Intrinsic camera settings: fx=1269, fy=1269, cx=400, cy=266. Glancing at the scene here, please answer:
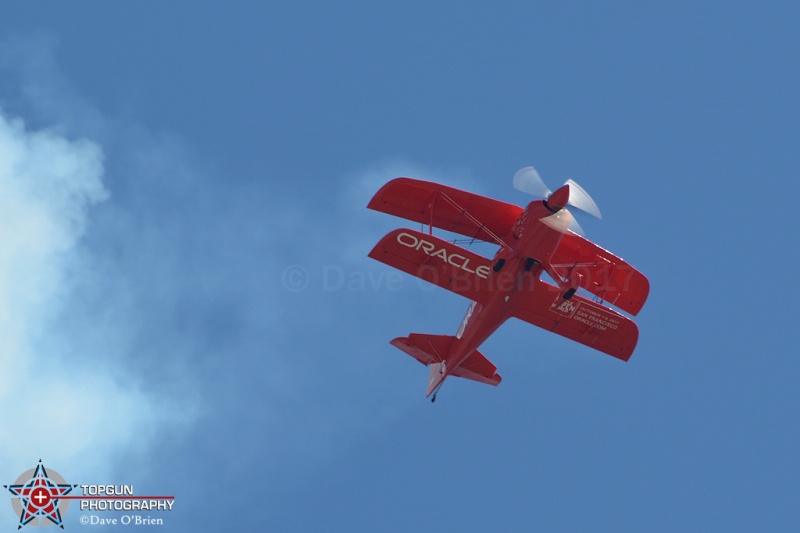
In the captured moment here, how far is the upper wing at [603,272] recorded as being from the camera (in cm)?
3672

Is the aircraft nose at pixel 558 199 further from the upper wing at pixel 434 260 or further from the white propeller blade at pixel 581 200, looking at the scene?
the upper wing at pixel 434 260

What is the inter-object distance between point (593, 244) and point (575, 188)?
3675 mm

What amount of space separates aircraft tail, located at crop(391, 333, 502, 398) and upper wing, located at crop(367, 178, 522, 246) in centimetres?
404

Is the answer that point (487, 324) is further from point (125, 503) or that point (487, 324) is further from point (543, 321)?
point (125, 503)

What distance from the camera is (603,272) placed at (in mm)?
37125

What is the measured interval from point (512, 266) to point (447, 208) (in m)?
2.66

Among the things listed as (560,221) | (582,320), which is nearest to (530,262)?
(560,221)

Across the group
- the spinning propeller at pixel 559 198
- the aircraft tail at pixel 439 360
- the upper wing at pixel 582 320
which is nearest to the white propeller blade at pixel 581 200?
the spinning propeller at pixel 559 198

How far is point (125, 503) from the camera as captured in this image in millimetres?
36250

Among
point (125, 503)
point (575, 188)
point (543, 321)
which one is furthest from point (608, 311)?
point (125, 503)

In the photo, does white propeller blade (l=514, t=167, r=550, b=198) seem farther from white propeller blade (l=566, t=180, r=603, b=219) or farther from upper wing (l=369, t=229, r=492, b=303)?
upper wing (l=369, t=229, r=492, b=303)

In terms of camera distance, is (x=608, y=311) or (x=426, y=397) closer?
(x=608, y=311)

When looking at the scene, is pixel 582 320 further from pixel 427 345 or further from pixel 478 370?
pixel 427 345

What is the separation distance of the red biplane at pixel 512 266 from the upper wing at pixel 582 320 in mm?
28
